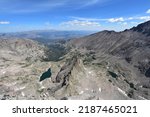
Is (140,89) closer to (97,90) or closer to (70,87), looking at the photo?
(97,90)

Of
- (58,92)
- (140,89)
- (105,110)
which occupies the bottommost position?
(140,89)

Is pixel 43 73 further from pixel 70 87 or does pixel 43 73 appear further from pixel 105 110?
pixel 105 110

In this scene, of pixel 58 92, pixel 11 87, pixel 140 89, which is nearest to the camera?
pixel 58 92

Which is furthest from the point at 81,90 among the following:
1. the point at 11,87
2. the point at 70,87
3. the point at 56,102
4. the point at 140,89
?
the point at 56,102

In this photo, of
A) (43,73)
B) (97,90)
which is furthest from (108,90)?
(43,73)

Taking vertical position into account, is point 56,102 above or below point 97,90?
above

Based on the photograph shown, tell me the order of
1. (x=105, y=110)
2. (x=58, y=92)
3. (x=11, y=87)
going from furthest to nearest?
(x=11, y=87) → (x=58, y=92) → (x=105, y=110)

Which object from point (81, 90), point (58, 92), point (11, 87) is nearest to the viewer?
point (58, 92)

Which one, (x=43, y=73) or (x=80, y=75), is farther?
(x=43, y=73)

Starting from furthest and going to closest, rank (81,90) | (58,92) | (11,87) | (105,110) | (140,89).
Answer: (140,89), (11,87), (81,90), (58,92), (105,110)
